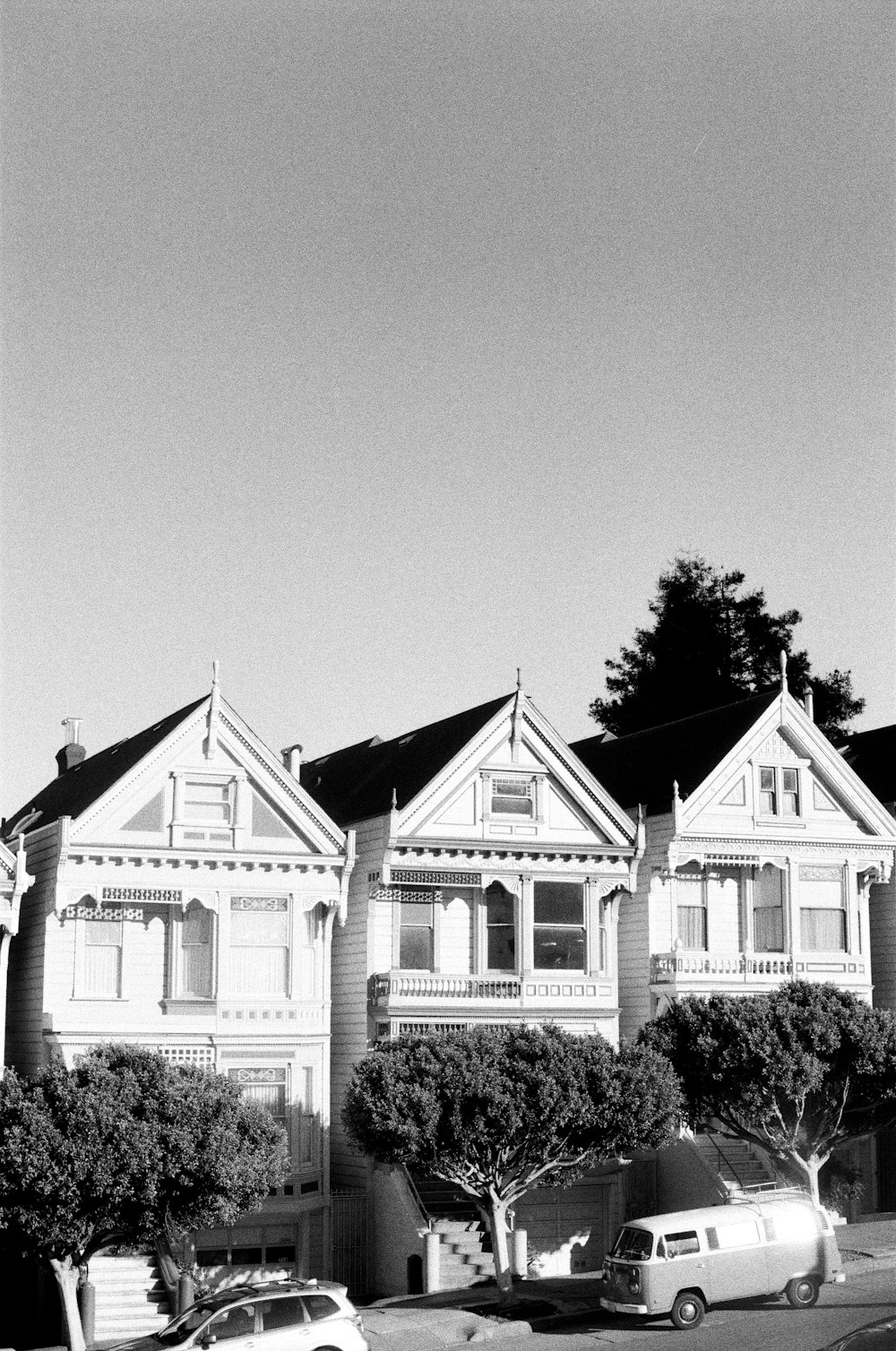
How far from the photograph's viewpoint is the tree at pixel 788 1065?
41344 mm

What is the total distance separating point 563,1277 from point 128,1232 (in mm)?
11365

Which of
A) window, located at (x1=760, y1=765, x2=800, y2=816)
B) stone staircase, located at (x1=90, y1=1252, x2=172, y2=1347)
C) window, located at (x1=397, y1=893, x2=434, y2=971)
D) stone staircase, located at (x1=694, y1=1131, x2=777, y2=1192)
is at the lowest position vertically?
stone staircase, located at (x1=90, y1=1252, x2=172, y2=1347)

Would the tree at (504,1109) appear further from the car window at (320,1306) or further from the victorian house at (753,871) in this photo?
the victorian house at (753,871)

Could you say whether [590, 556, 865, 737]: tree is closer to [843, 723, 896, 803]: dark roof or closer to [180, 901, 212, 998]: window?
[843, 723, 896, 803]: dark roof

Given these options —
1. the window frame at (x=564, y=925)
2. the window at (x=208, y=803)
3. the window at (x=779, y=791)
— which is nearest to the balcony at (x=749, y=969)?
the window frame at (x=564, y=925)

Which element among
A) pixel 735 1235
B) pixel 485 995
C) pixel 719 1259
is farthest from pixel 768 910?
pixel 719 1259

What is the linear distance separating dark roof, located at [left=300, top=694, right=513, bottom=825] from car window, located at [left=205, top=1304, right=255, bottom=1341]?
15.0 metres

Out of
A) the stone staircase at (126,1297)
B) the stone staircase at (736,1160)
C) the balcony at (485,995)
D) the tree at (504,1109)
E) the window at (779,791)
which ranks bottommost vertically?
the stone staircase at (126,1297)

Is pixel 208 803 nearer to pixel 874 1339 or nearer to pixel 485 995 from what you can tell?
pixel 485 995

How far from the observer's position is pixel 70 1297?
34.3 metres

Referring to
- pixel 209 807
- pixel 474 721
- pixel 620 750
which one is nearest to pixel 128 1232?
pixel 209 807

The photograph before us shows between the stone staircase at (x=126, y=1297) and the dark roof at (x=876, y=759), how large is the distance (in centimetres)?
2398

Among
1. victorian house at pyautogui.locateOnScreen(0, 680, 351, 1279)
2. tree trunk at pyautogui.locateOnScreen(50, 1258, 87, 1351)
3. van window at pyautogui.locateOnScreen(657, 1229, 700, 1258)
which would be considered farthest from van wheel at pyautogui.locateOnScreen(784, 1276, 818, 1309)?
tree trunk at pyautogui.locateOnScreen(50, 1258, 87, 1351)

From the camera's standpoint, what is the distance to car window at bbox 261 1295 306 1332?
31531mm
